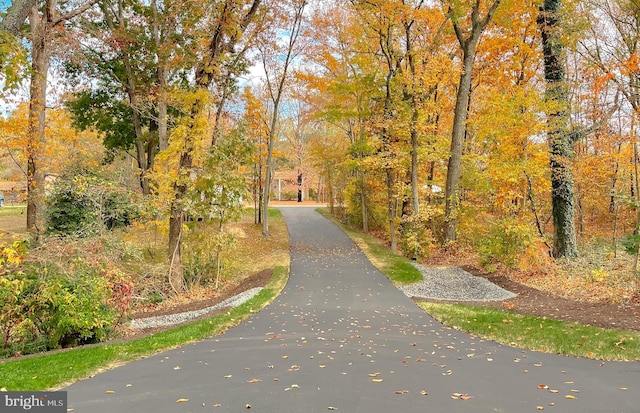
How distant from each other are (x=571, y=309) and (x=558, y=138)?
6705 mm

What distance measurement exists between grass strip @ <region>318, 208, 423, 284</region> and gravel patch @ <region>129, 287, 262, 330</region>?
4.51 meters

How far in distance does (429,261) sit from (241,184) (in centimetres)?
767

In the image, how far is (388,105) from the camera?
16828 millimetres

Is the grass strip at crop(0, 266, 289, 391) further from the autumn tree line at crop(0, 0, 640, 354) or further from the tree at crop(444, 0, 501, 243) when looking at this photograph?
the tree at crop(444, 0, 501, 243)

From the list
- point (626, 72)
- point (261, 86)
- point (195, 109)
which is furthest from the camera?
point (261, 86)

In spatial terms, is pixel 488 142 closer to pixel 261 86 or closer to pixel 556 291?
pixel 556 291

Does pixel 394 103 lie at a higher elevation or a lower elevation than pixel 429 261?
higher

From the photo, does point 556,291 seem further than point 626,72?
Yes

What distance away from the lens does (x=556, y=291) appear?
10633mm

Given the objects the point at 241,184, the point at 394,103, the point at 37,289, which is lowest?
the point at 37,289

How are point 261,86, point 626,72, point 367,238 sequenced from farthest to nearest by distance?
1. point 261,86
2. point 367,238
3. point 626,72

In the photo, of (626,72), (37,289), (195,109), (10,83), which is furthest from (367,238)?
(10,83)

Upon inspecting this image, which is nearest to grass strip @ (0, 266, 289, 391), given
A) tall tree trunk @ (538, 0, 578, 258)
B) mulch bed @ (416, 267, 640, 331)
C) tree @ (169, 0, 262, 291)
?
tree @ (169, 0, 262, 291)

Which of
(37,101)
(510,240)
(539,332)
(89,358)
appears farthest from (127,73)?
(539,332)
